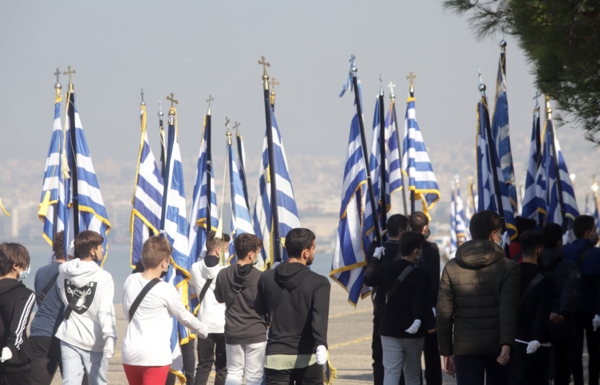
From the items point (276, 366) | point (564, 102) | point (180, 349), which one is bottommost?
point (180, 349)

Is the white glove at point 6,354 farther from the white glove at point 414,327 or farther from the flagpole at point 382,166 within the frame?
the flagpole at point 382,166

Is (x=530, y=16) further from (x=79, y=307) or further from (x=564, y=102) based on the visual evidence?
(x=79, y=307)

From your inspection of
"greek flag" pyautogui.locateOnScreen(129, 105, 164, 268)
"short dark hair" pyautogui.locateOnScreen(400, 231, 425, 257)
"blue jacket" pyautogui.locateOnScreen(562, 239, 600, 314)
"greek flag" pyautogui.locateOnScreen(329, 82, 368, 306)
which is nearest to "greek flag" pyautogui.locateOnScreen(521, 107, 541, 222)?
"blue jacket" pyautogui.locateOnScreen(562, 239, 600, 314)

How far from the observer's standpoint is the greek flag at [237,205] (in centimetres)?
903

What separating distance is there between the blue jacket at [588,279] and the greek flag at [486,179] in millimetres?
805

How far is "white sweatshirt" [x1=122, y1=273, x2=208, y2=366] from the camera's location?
15.9ft

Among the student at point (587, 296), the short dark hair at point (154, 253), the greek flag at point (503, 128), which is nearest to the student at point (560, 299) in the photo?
the student at point (587, 296)

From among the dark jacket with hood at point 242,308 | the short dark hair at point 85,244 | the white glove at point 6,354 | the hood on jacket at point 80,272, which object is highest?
the short dark hair at point 85,244

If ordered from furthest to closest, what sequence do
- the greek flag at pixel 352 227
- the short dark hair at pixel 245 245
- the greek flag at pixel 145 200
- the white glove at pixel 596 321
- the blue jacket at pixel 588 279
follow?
the greek flag at pixel 145 200 → the greek flag at pixel 352 227 → the blue jacket at pixel 588 279 → the white glove at pixel 596 321 → the short dark hair at pixel 245 245

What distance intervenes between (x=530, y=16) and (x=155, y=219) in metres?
5.78

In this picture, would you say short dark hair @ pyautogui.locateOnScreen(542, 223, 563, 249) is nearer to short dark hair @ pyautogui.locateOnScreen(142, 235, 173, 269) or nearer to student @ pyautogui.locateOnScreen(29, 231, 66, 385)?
short dark hair @ pyautogui.locateOnScreen(142, 235, 173, 269)

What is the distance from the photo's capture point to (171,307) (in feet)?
16.2

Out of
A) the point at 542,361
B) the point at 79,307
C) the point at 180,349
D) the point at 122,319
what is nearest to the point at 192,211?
the point at 180,349

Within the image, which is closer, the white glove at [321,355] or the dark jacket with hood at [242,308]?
the white glove at [321,355]
